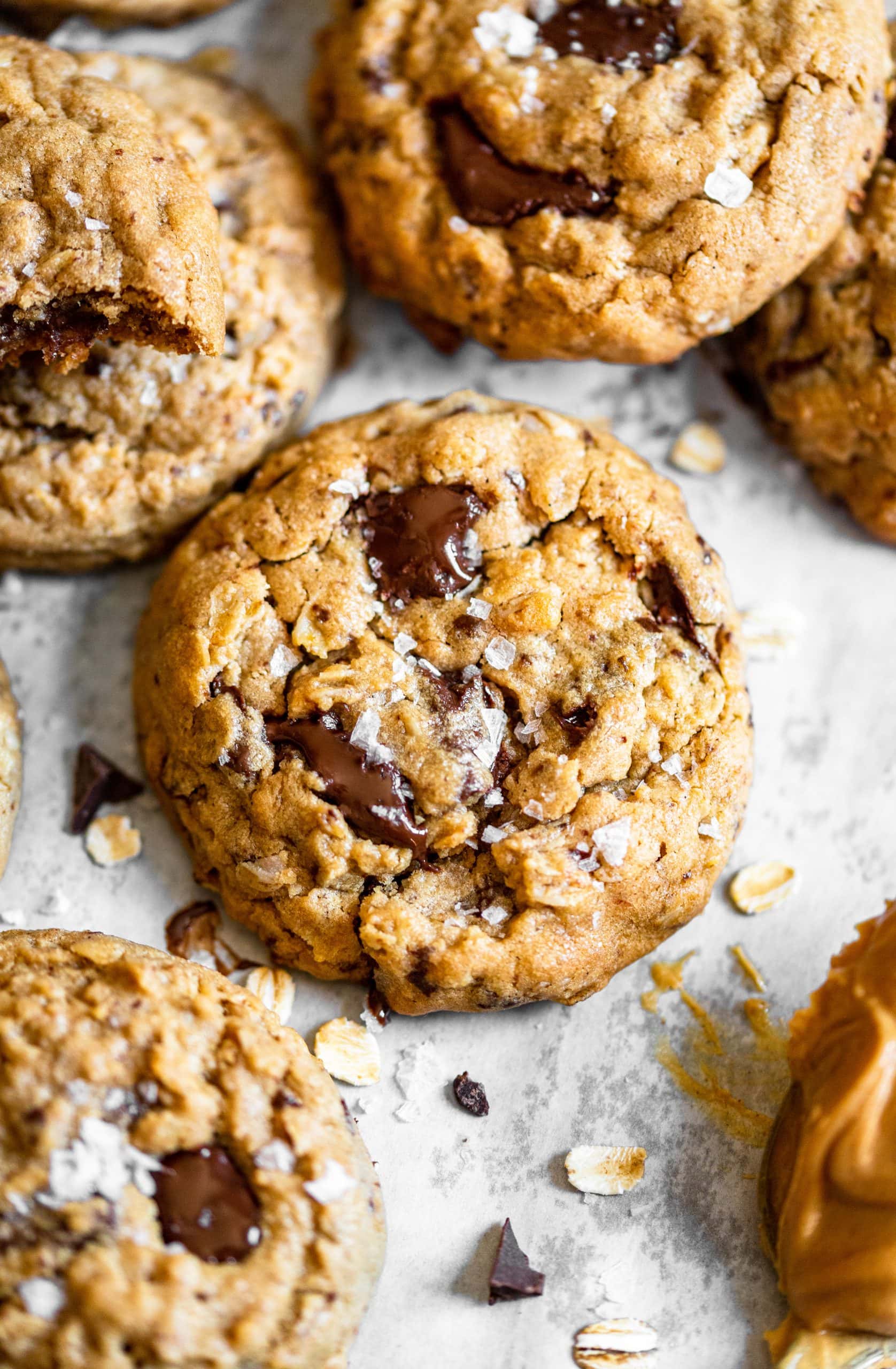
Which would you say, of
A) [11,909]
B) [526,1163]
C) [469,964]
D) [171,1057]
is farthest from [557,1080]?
[11,909]

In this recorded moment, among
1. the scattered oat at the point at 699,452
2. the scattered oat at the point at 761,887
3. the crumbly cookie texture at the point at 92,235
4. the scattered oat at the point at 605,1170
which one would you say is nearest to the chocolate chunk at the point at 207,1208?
the scattered oat at the point at 605,1170

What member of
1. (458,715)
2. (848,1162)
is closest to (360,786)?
(458,715)

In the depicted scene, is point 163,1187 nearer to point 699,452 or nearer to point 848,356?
point 699,452

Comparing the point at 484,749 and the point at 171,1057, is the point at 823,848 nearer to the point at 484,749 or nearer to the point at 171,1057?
the point at 484,749

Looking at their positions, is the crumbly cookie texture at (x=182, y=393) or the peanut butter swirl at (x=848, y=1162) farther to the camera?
the crumbly cookie texture at (x=182, y=393)

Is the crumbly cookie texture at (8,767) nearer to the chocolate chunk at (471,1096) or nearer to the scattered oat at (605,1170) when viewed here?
the chocolate chunk at (471,1096)
